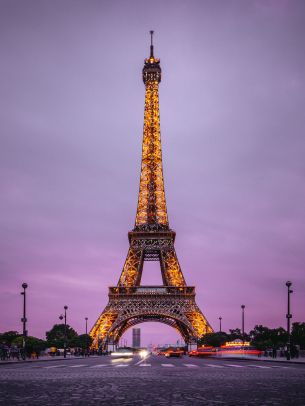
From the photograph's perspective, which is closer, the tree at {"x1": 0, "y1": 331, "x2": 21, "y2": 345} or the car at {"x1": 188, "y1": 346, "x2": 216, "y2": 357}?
the car at {"x1": 188, "y1": 346, "x2": 216, "y2": 357}

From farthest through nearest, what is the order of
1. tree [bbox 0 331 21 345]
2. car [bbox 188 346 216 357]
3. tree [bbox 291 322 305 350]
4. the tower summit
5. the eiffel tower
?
tree [bbox 0 331 21 345] < tree [bbox 291 322 305 350] < the tower summit < the eiffel tower < car [bbox 188 346 216 357]

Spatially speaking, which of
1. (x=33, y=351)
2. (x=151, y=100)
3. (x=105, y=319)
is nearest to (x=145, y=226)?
(x=105, y=319)

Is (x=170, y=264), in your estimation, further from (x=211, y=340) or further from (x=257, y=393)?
(x=257, y=393)

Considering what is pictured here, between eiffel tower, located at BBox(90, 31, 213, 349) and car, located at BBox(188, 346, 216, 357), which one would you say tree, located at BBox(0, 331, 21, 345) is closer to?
eiffel tower, located at BBox(90, 31, 213, 349)

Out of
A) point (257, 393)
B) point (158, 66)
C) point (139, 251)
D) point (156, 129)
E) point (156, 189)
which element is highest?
point (158, 66)

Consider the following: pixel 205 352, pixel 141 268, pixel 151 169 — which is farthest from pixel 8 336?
pixel 205 352

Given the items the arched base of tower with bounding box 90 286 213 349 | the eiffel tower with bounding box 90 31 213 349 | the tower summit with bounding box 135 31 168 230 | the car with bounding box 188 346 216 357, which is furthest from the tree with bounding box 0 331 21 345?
the car with bounding box 188 346 216 357

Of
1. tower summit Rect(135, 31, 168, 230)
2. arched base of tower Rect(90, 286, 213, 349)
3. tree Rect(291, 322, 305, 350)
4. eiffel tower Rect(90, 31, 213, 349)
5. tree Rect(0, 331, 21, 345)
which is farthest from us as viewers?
tree Rect(0, 331, 21, 345)
